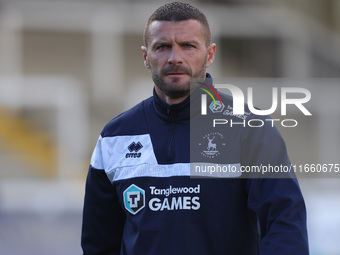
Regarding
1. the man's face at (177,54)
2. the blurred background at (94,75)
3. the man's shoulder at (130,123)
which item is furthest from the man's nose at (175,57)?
the blurred background at (94,75)

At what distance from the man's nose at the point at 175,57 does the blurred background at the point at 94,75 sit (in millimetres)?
6096

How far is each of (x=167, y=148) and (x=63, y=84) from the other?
7.57 m

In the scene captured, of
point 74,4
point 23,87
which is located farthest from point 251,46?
point 23,87

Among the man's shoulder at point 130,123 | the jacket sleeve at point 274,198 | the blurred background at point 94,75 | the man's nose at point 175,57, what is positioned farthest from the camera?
the blurred background at point 94,75

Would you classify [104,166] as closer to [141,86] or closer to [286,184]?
[286,184]

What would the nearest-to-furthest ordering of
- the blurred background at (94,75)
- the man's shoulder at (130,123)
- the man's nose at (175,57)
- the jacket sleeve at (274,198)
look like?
the jacket sleeve at (274,198), the man's nose at (175,57), the man's shoulder at (130,123), the blurred background at (94,75)

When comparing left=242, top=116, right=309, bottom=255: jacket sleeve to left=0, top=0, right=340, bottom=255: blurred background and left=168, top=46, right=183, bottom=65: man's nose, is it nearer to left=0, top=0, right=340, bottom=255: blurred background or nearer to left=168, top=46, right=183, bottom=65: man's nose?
left=168, top=46, right=183, bottom=65: man's nose

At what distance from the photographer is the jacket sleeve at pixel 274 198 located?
6.38 ft

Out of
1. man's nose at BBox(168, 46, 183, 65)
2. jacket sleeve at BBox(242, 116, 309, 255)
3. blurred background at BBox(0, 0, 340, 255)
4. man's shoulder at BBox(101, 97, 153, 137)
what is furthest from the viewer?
blurred background at BBox(0, 0, 340, 255)

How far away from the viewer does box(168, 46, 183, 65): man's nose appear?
2.14 metres

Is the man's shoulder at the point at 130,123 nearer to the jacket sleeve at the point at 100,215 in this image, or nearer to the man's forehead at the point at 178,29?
the jacket sleeve at the point at 100,215

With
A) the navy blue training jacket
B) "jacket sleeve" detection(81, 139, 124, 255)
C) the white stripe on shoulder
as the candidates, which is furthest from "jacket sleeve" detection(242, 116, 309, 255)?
"jacket sleeve" detection(81, 139, 124, 255)

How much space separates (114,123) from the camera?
2350 mm

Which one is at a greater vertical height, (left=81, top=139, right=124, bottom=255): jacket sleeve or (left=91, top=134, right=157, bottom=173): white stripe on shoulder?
(left=91, top=134, right=157, bottom=173): white stripe on shoulder
